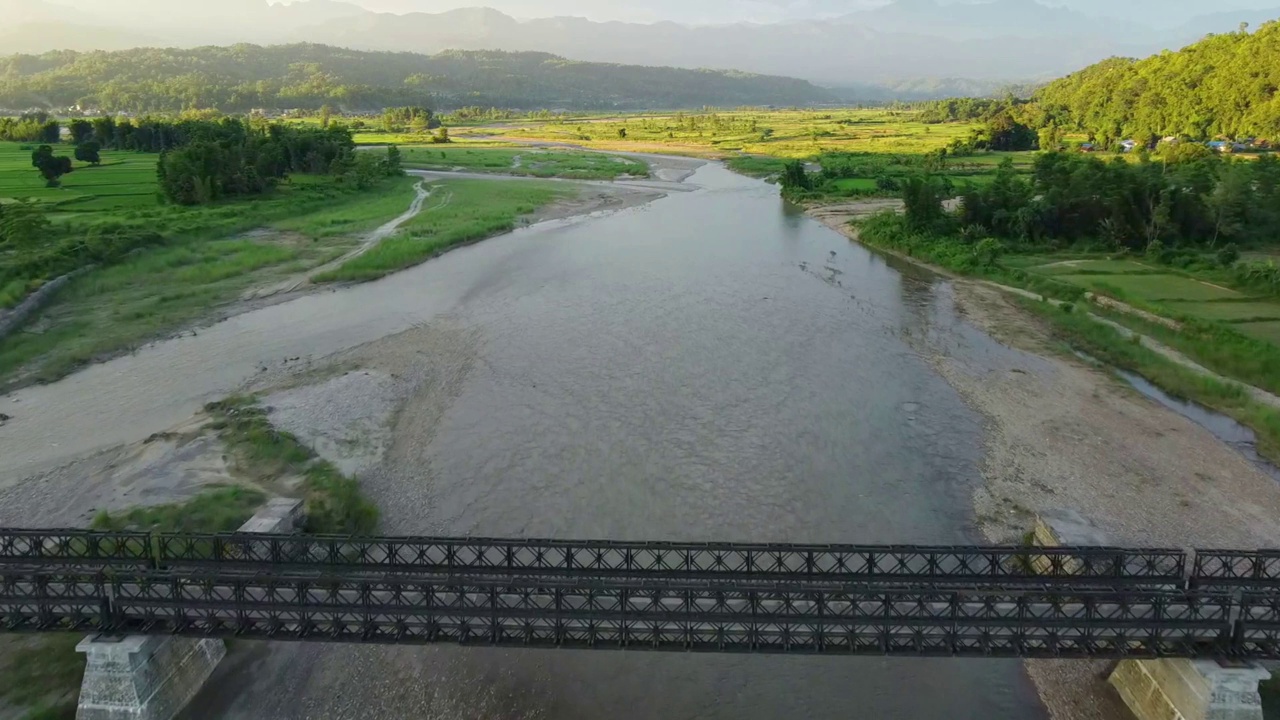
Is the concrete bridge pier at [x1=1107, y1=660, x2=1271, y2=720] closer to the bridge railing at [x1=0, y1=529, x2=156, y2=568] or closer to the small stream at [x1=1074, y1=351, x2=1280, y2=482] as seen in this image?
the small stream at [x1=1074, y1=351, x2=1280, y2=482]

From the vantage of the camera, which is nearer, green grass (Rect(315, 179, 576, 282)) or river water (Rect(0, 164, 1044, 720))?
river water (Rect(0, 164, 1044, 720))

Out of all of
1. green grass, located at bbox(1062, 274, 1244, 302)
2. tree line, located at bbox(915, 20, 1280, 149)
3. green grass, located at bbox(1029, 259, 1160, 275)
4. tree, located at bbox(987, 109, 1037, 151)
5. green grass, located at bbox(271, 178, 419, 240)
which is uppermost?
tree line, located at bbox(915, 20, 1280, 149)

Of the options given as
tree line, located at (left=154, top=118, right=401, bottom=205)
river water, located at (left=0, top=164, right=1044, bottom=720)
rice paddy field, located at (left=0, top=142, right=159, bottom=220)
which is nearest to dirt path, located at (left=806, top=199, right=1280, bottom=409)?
river water, located at (left=0, top=164, right=1044, bottom=720)

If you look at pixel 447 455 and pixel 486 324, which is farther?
pixel 486 324

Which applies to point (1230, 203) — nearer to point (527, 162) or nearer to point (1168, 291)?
point (1168, 291)

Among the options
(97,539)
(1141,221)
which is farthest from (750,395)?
(1141,221)

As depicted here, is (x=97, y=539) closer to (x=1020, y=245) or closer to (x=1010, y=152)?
(x=1020, y=245)

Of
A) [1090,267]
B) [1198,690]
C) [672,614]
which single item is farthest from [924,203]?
[672,614]
